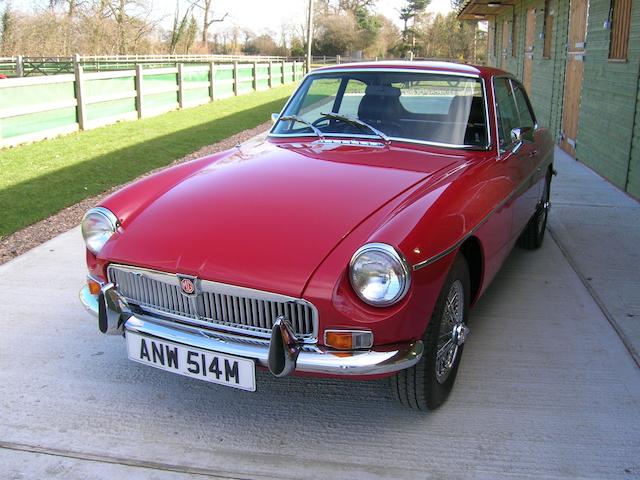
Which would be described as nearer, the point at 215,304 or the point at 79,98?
the point at 215,304

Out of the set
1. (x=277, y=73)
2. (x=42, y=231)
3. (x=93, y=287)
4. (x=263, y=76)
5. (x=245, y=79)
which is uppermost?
(x=277, y=73)

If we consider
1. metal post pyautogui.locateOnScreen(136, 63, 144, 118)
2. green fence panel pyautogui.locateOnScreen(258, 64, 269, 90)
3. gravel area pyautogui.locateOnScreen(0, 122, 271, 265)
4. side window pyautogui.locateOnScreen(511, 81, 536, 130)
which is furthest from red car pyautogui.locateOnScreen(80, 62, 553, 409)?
green fence panel pyautogui.locateOnScreen(258, 64, 269, 90)

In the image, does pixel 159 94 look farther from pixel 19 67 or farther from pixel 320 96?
pixel 19 67

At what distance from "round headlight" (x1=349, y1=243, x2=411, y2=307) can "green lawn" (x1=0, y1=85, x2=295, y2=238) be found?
4.37 metres

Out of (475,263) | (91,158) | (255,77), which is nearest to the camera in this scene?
(475,263)

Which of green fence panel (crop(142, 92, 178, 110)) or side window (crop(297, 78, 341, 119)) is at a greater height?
side window (crop(297, 78, 341, 119))

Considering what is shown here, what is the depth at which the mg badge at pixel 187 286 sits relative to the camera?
264cm

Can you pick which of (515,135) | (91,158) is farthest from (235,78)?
(515,135)

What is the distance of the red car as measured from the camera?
249cm

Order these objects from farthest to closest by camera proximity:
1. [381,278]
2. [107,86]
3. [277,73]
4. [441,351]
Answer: [277,73], [107,86], [441,351], [381,278]

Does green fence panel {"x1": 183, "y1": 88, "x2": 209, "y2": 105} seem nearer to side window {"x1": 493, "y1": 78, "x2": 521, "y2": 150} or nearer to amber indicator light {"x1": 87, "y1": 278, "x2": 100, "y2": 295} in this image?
side window {"x1": 493, "y1": 78, "x2": 521, "y2": 150}

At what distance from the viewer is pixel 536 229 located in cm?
526

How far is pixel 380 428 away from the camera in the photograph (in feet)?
9.45

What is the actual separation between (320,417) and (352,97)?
2171 millimetres
